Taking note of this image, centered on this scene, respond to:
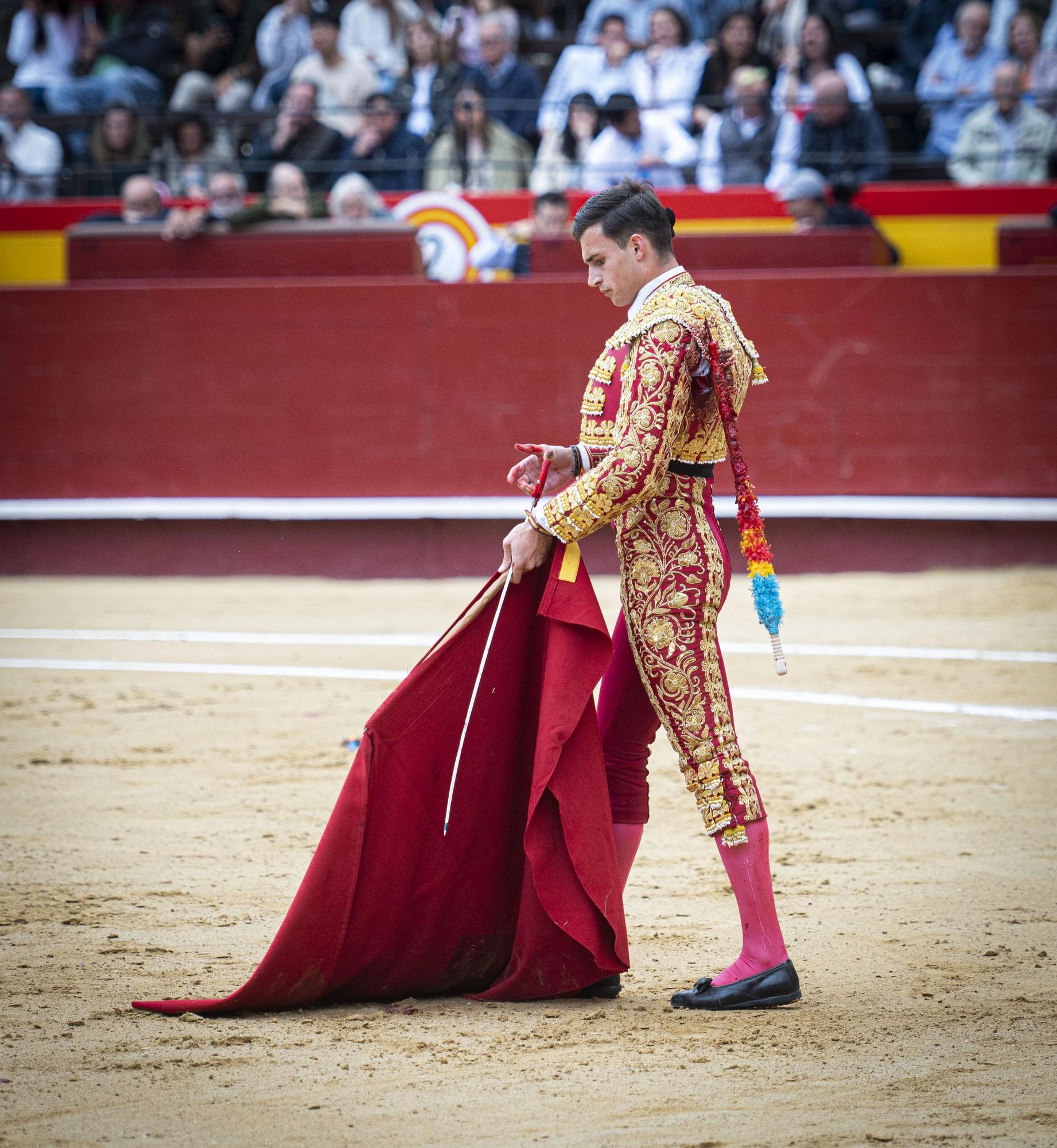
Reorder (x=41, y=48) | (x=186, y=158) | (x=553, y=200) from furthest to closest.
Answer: (x=41, y=48), (x=186, y=158), (x=553, y=200)

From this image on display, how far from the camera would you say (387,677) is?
5289 millimetres

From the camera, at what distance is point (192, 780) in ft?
13.2

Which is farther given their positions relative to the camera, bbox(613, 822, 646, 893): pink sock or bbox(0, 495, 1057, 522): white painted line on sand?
bbox(0, 495, 1057, 522): white painted line on sand

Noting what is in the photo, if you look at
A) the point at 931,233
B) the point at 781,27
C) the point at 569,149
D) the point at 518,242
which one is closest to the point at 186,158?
the point at 518,242

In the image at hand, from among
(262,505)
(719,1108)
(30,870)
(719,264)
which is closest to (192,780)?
(30,870)

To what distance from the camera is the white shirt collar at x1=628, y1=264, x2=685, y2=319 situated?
251 centimetres

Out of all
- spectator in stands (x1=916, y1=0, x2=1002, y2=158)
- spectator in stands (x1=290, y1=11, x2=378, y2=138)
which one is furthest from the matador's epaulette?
spectator in stands (x1=290, y1=11, x2=378, y2=138)

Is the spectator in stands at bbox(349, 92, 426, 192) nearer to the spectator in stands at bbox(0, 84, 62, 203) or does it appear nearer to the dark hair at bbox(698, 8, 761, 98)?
the dark hair at bbox(698, 8, 761, 98)

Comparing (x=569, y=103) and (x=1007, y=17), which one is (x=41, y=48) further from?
(x=1007, y=17)

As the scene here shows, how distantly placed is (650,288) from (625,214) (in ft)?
0.42

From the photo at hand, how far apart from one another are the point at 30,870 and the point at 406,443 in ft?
14.6

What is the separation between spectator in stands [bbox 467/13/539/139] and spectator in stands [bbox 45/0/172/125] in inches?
78.3

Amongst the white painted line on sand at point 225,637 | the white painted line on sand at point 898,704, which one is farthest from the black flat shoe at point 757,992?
the white painted line on sand at point 225,637

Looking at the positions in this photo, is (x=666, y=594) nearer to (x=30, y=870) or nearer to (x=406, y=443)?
(x=30, y=870)
